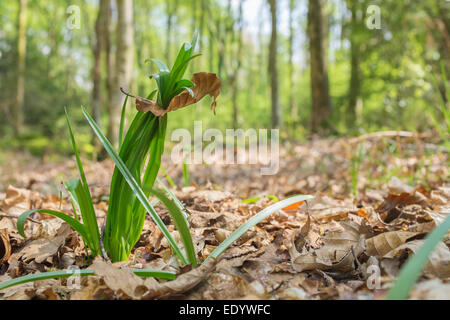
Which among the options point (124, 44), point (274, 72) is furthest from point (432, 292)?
point (274, 72)

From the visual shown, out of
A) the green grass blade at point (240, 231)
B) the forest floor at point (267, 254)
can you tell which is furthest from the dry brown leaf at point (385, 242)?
the green grass blade at point (240, 231)

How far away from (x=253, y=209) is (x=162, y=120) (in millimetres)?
792

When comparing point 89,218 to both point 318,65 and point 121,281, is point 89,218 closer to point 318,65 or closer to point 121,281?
point 121,281

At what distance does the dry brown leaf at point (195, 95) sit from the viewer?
0.90 metres

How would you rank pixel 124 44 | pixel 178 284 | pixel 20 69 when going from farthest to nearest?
pixel 20 69 → pixel 124 44 → pixel 178 284

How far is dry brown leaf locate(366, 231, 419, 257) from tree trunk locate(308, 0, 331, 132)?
5.34 metres

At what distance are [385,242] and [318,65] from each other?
577 centimetres

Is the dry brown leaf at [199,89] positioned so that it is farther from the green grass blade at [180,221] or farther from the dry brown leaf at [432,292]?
the dry brown leaf at [432,292]

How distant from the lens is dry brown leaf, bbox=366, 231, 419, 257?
1.04m

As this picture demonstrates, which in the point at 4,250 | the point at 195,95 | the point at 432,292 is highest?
the point at 195,95

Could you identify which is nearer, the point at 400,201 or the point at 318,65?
the point at 400,201

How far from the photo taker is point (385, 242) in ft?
3.47

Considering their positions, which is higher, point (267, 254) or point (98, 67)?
point (98, 67)
